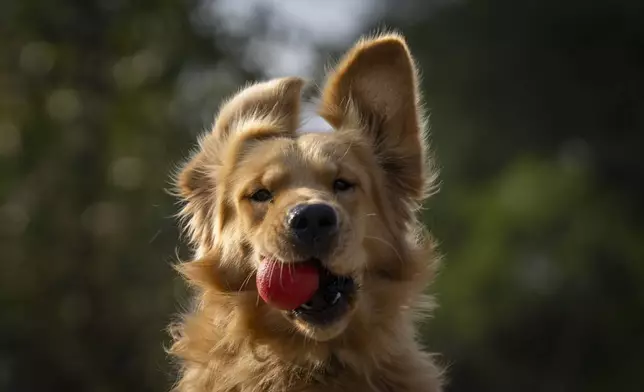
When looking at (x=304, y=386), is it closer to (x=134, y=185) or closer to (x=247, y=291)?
(x=247, y=291)

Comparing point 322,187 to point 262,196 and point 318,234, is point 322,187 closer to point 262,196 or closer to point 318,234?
point 262,196

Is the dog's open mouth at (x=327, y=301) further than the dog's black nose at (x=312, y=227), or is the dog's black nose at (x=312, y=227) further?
the dog's open mouth at (x=327, y=301)

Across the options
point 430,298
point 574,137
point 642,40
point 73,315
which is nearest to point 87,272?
point 73,315

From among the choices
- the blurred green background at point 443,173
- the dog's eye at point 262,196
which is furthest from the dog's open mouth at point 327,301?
the blurred green background at point 443,173

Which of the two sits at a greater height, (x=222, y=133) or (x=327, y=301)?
(x=222, y=133)

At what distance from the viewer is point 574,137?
2294cm

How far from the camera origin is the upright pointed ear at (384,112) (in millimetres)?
6367

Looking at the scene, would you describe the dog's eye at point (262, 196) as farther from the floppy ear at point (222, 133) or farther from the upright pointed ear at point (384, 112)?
the upright pointed ear at point (384, 112)

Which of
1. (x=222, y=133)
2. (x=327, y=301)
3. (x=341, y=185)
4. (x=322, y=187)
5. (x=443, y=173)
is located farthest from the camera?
(x=443, y=173)

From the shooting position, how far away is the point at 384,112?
652 cm

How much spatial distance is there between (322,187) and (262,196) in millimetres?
342

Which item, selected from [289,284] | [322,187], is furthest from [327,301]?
[322,187]

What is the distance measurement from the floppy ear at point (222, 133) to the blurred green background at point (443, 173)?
468 inches

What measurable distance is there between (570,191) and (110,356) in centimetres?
1006
